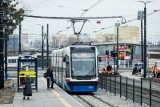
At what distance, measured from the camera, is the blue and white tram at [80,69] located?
28516mm

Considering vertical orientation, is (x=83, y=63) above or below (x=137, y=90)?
above

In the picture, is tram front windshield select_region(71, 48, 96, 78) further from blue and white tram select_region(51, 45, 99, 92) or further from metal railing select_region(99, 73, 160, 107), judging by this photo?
metal railing select_region(99, 73, 160, 107)

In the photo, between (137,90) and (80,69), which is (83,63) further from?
(137,90)

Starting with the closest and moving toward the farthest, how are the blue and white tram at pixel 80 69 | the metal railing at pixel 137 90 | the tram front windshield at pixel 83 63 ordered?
the metal railing at pixel 137 90, the blue and white tram at pixel 80 69, the tram front windshield at pixel 83 63

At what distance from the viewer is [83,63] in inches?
1148

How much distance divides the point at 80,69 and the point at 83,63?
522 mm

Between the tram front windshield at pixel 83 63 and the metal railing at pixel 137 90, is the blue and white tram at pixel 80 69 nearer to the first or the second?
the tram front windshield at pixel 83 63

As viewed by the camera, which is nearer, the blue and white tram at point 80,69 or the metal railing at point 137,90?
the metal railing at point 137,90

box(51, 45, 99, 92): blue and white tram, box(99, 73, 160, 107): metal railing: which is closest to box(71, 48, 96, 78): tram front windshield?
box(51, 45, 99, 92): blue and white tram

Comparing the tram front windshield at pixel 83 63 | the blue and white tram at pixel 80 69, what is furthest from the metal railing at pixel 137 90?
the tram front windshield at pixel 83 63

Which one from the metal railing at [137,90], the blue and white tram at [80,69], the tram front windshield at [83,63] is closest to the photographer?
the metal railing at [137,90]

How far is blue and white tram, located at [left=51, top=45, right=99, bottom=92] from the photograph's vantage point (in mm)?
28516

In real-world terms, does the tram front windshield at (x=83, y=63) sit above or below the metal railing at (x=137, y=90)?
above

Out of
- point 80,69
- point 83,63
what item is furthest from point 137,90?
point 83,63
